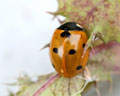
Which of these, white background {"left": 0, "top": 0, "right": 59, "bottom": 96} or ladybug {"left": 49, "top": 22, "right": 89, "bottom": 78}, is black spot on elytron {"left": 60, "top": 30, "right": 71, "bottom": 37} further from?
white background {"left": 0, "top": 0, "right": 59, "bottom": 96}

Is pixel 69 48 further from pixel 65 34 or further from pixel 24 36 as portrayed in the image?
pixel 24 36

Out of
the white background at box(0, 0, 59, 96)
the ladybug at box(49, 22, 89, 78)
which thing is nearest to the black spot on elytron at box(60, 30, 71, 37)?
the ladybug at box(49, 22, 89, 78)

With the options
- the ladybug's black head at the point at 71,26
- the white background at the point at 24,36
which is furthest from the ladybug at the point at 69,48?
the white background at the point at 24,36

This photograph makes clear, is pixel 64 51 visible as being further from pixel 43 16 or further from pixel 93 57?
pixel 43 16

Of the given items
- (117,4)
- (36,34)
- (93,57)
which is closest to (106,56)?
(93,57)

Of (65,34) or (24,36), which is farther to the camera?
(24,36)

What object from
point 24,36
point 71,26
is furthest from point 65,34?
point 24,36
